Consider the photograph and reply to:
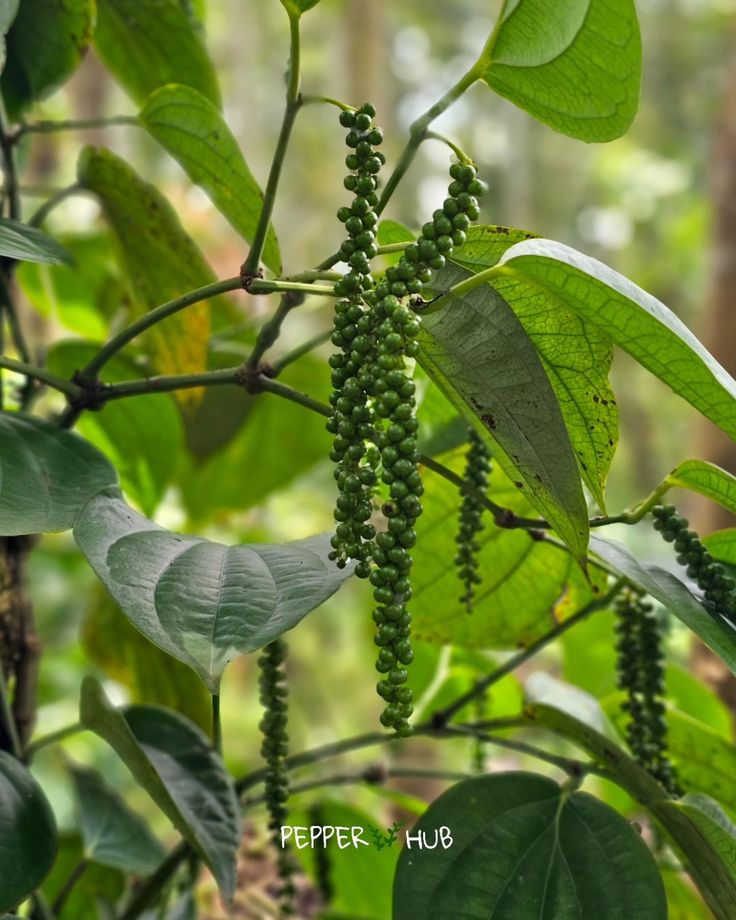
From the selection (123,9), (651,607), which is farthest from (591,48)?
(123,9)

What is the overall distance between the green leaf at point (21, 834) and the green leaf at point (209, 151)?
27 cm

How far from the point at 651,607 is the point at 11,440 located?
0.33m

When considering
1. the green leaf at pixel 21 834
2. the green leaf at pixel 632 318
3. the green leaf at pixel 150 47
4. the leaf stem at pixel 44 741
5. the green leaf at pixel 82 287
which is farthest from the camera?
the green leaf at pixel 82 287

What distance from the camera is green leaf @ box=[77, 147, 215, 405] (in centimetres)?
59

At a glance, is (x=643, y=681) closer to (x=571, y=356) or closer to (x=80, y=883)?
(x=571, y=356)

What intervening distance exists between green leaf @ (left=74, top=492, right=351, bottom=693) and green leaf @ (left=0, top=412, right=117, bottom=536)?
0.05 feet

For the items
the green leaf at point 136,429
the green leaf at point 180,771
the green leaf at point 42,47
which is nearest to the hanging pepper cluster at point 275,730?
the green leaf at point 180,771

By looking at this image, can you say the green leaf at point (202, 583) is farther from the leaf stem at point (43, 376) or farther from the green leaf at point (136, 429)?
the green leaf at point (136, 429)

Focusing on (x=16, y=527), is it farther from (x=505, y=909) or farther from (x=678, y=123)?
Answer: (x=678, y=123)

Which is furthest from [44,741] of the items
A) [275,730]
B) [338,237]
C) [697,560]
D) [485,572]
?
[338,237]

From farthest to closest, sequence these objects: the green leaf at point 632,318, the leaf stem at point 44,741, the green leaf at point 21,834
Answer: the leaf stem at point 44,741 → the green leaf at point 21,834 → the green leaf at point 632,318

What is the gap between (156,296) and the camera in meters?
0.63

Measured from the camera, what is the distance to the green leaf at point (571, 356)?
1.33 ft

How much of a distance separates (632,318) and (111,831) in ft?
1.69
